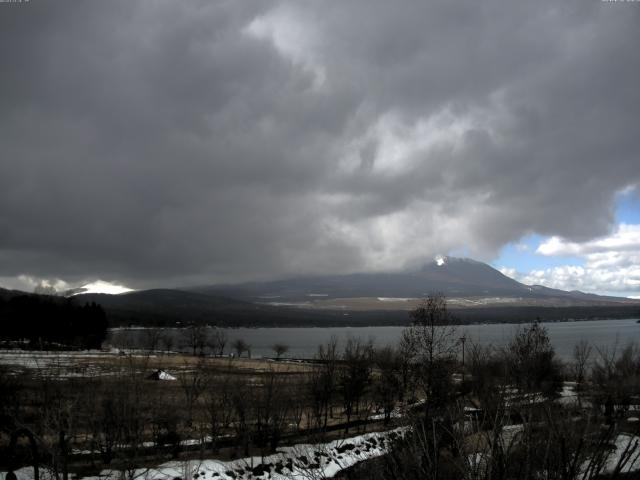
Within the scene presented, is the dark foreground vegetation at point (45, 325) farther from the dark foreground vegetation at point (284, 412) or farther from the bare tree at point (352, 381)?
the bare tree at point (352, 381)

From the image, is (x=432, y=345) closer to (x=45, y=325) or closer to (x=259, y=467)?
(x=259, y=467)

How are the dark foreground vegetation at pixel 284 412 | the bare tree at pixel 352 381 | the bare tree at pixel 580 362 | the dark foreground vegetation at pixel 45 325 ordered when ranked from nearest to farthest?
the dark foreground vegetation at pixel 284 412, the bare tree at pixel 352 381, the bare tree at pixel 580 362, the dark foreground vegetation at pixel 45 325

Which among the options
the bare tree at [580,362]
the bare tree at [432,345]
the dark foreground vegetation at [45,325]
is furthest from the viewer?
the dark foreground vegetation at [45,325]

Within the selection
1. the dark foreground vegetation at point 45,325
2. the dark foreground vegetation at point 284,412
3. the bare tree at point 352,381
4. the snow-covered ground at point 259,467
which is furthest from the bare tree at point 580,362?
the dark foreground vegetation at point 45,325

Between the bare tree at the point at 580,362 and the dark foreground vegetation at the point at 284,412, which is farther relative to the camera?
the bare tree at the point at 580,362

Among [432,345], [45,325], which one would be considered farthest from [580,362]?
[45,325]

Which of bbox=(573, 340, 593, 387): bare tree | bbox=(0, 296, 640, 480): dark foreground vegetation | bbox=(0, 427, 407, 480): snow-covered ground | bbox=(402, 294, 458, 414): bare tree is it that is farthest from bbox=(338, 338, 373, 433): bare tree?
bbox=(573, 340, 593, 387): bare tree

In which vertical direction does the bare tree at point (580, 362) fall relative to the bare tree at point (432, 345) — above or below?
below

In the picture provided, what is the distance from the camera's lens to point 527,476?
294 inches

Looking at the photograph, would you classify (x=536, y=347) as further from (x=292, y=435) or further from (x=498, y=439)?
(x=498, y=439)

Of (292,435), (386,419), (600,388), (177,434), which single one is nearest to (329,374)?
(386,419)

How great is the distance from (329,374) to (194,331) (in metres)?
121

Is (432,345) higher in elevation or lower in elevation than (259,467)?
higher

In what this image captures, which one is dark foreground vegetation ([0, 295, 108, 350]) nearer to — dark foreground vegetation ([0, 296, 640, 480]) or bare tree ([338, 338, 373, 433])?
dark foreground vegetation ([0, 296, 640, 480])
